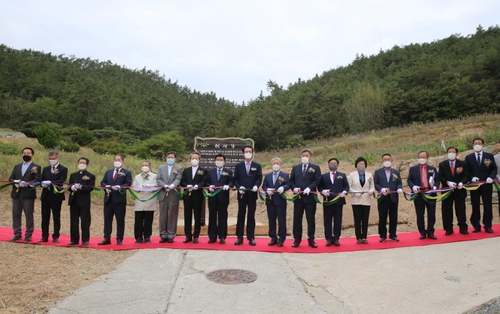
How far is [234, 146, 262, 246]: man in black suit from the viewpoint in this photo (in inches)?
308

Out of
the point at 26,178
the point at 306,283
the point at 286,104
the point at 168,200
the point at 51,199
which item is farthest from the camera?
the point at 286,104

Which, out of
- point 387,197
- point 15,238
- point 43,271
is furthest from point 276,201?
point 15,238

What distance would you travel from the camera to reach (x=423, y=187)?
7.90 m

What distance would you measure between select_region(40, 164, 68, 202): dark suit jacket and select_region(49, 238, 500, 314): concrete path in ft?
7.43

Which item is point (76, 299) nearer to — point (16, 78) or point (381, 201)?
point (381, 201)

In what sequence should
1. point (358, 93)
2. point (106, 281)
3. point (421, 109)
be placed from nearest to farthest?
point (106, 281) → point (421, 109) → point (358, 93)

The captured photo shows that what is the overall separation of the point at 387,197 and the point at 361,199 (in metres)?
0.50

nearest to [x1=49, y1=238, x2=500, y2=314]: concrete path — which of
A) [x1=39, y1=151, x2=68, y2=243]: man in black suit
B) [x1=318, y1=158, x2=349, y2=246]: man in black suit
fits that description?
[x1=318, y1=158, x2=349, y2=246]: man in black suit

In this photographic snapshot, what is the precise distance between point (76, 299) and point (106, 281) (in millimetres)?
702

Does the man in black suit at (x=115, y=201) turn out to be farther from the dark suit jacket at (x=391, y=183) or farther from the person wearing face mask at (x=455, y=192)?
the person wearing face mask at (x=455, y=192)

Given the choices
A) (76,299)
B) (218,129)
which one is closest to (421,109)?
(218,129)

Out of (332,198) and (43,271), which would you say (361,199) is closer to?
(332,198)

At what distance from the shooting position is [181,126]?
196 feet

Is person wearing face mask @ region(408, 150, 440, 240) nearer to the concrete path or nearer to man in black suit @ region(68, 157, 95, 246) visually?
the concrete path
